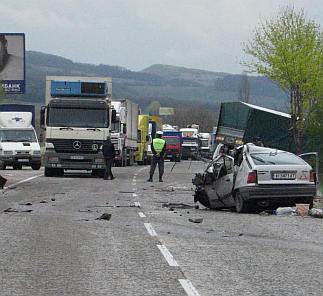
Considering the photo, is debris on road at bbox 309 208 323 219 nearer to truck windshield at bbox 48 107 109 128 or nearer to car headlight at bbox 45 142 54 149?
truck windshield at bbox 48 107 109 128

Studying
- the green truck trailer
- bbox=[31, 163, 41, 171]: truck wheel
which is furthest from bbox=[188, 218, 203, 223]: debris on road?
bbox=[31, 163, 41, 171]: truck wheel

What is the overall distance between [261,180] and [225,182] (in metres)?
1.43

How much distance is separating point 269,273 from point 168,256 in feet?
5.74

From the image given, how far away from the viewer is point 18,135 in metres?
43.1

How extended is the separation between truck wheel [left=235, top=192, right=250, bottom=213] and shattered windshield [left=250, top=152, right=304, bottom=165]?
2.80 ft

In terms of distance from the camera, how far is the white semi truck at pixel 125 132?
4300cm

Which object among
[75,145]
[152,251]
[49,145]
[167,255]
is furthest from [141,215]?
[49,145]

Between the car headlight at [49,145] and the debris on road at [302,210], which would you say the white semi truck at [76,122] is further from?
the debris on road at [302,210]

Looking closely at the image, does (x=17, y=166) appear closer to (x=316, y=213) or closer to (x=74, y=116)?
(x=74, y=116)

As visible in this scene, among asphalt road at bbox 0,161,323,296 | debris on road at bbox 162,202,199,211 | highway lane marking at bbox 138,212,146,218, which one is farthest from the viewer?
debris on road at bbox 162,202,199,211

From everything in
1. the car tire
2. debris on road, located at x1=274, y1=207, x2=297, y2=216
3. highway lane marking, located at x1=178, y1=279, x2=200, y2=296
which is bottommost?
the car tire

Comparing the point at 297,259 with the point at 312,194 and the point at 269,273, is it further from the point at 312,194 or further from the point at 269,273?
the point at 312,194

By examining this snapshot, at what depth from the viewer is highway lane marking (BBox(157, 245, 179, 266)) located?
10461 millimetres

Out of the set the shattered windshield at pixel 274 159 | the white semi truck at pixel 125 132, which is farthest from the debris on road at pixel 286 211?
the white semi truck at pixel 125 132
